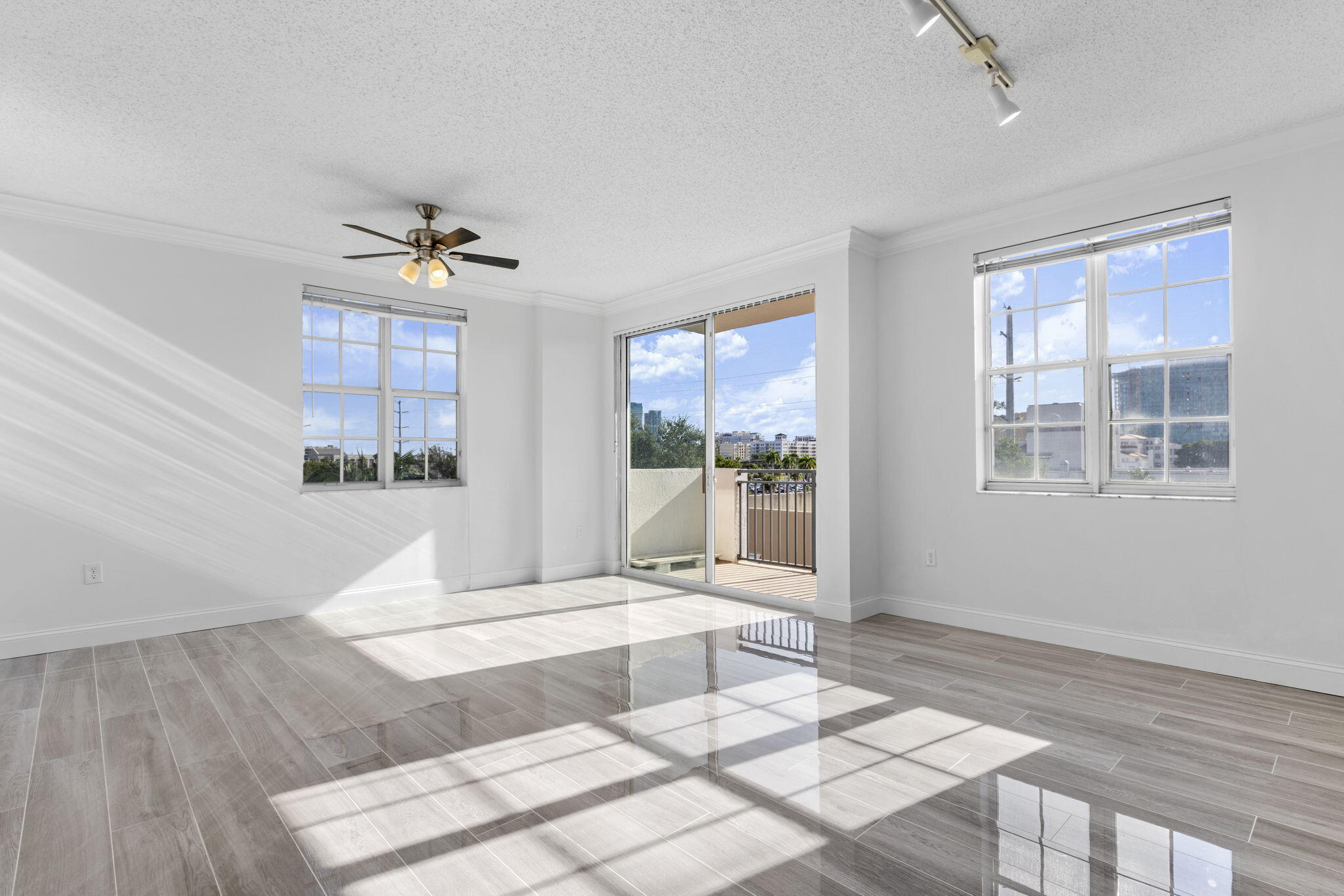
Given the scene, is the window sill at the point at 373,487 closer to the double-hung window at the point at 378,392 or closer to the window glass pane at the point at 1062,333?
the double-hung window at the point at 378,392

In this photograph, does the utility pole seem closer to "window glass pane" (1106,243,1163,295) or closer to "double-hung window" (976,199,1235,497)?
"double-hung window" (976,199,1235,497)

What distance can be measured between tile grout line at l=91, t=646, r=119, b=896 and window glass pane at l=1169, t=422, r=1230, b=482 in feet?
16.0

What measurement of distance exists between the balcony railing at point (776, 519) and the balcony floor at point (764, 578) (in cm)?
13

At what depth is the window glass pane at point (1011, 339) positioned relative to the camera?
4.38m

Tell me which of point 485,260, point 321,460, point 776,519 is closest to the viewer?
point 485,260

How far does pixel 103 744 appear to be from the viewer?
276cm

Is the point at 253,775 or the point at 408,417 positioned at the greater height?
the point at 408,417

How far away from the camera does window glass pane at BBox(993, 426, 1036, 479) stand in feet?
14.4

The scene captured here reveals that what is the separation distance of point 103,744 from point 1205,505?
528 cm

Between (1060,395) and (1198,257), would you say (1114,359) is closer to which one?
(1060,395)

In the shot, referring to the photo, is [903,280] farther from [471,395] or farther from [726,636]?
[471,395]

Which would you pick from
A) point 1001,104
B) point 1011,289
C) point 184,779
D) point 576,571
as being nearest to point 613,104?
point 1001,104

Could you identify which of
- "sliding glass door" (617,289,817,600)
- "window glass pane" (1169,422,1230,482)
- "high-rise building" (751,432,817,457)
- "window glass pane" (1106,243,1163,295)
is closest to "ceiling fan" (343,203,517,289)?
"sliding glass door" (617,289,817,600)

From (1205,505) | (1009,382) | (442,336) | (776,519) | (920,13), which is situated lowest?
(776,519)
